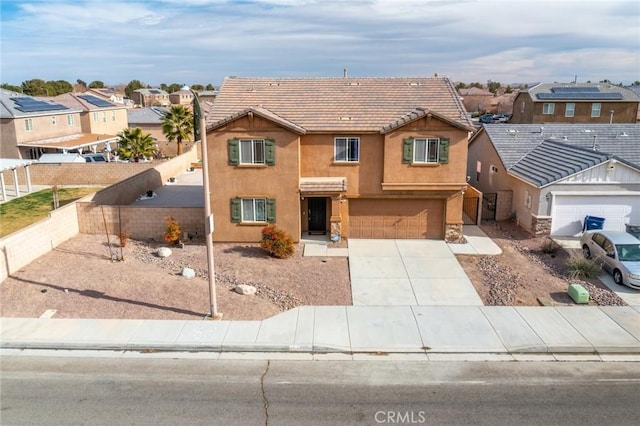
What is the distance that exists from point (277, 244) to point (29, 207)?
17772mm

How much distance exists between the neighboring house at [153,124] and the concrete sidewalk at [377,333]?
3787 cm

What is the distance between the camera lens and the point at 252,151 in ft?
75.6

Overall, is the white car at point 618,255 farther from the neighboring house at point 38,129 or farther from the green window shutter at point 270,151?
the neighboring house at point 38,129

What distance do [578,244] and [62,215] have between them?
927 inches

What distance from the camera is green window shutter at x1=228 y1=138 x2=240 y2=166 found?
22.9 meters

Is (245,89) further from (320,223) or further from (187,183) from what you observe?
(187,183)

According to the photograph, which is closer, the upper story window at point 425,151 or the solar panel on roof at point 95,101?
the upper story window at point 425,151

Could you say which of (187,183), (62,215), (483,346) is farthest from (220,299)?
(187,183)

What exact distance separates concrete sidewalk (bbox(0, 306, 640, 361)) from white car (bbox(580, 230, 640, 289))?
223cm

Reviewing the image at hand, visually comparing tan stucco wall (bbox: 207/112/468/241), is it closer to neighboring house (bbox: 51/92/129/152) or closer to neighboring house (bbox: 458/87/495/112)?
neighboring house (bbox: 51/92/129/152)

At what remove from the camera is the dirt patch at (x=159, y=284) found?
1628 centimetres

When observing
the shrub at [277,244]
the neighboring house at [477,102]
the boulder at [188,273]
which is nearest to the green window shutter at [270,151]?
the shrub at [277,244]

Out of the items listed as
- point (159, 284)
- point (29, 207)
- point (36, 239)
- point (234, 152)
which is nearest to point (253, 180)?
point (234, 152)

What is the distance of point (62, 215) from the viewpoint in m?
22.2
